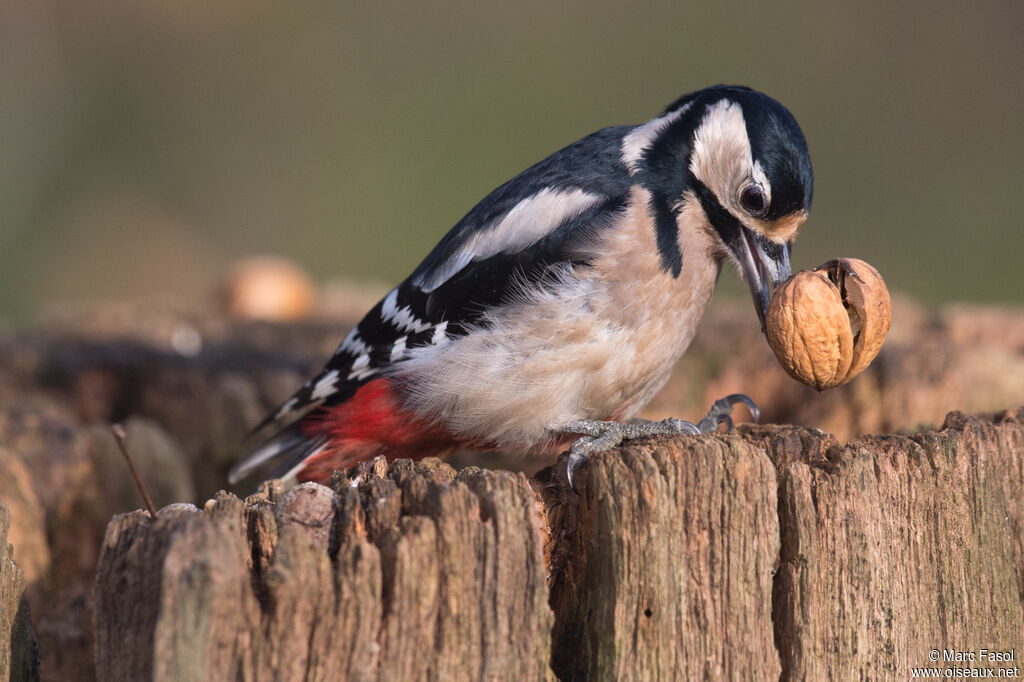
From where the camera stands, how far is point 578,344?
244 cm

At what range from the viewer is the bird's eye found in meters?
2.46

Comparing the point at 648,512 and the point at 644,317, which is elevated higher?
the point at 644,317

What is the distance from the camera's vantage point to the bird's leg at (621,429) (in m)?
2.09

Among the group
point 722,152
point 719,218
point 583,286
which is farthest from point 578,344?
point 722,152

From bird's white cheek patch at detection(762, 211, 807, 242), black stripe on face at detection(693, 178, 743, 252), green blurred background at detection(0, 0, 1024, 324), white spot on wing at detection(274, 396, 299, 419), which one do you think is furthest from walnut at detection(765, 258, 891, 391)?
green blurred background at detection(0, 0, 1024, 324)

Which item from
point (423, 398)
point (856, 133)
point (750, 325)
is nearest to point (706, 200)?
point (423, 398)

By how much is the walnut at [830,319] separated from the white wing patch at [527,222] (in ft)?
1.89

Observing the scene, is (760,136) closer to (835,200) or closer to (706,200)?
(706,200)

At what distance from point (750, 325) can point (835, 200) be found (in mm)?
5134

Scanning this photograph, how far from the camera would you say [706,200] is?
8.60ft

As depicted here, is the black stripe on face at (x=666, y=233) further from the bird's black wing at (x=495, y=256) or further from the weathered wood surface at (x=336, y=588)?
the weathered wood surface at (x=336, y=588)

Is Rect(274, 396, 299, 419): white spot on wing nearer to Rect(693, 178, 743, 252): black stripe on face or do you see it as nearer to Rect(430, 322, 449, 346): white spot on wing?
Rect(430, 322, 449, 346): white spot on wing

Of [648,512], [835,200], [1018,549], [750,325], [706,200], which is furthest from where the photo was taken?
[835,200]

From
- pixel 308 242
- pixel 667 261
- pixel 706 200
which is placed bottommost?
pixel 667 261
